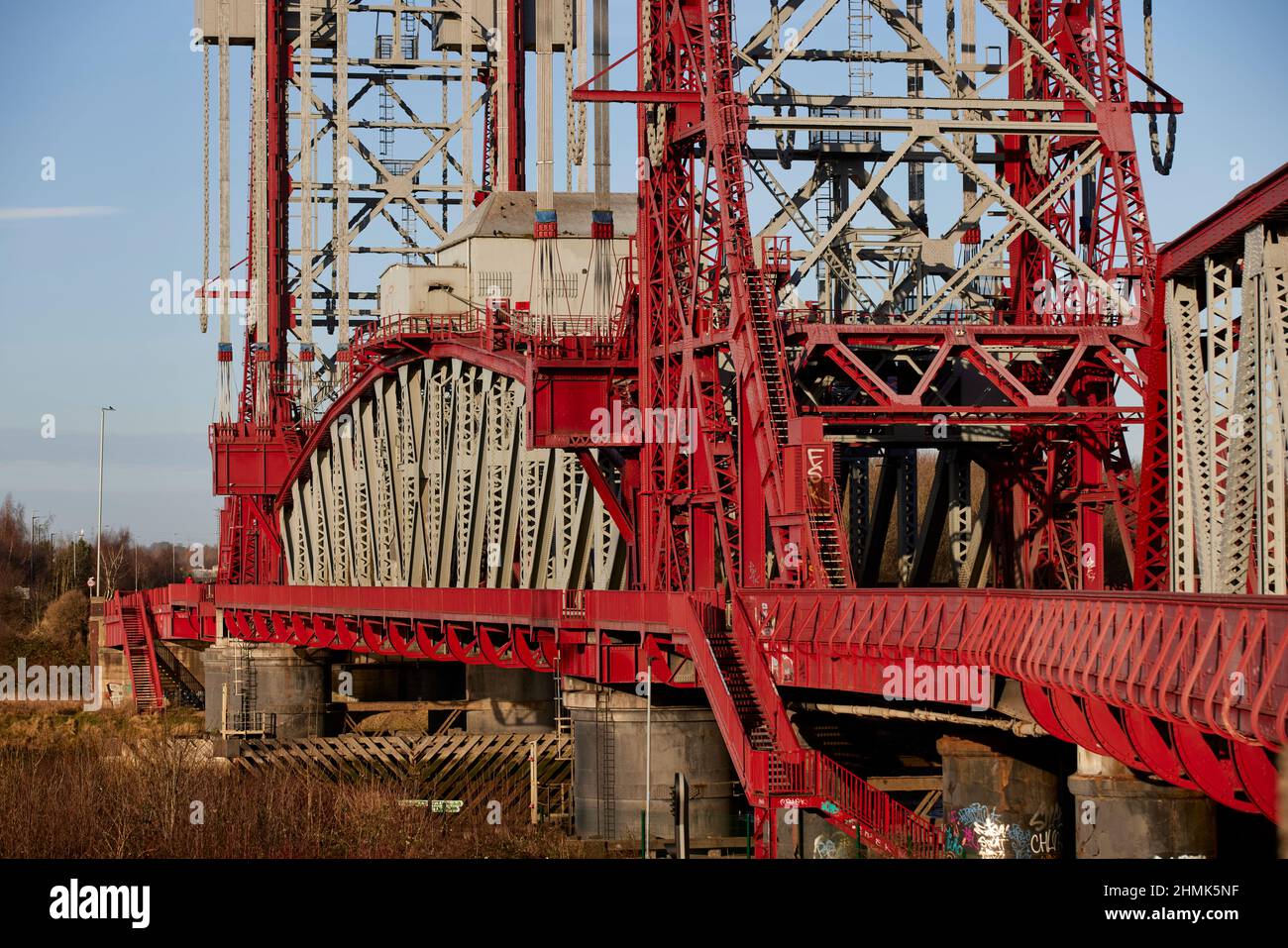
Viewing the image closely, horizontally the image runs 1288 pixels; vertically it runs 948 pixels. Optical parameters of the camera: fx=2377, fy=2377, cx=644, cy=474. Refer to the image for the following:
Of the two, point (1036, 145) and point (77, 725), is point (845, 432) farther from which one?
point (77, 725)

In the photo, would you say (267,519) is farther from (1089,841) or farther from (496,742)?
(1089,841)

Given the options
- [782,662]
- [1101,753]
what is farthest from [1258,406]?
[782,662]

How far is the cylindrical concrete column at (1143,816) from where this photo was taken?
96.9ft

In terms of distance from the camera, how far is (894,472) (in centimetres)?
5203

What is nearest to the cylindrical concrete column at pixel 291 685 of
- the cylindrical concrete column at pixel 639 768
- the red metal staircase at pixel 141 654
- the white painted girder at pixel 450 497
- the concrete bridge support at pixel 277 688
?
the concrete bridge support at pixel 277 688

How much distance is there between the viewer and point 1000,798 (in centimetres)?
3669

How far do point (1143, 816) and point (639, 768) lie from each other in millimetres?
20385

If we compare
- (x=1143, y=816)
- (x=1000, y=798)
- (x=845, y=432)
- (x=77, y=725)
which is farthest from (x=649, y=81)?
(x=77, y=725)

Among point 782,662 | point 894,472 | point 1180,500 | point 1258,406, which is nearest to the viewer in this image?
point 1258,406

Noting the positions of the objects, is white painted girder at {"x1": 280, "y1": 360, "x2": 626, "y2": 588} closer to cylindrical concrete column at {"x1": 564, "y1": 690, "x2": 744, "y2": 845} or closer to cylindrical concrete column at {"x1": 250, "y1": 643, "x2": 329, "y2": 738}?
cylindrical concrete column at {"x1": 250, "y1": 643, "x2": 329, "y2": 738}

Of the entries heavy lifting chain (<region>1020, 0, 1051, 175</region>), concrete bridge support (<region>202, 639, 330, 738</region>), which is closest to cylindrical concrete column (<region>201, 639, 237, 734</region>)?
concrete bridge support (<region>202, 639, 330, 738</region>)

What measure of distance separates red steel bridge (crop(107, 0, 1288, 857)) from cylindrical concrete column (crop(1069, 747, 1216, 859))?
1927mm

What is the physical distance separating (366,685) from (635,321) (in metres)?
31.1

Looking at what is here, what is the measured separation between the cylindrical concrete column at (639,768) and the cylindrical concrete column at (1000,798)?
33.1ft
